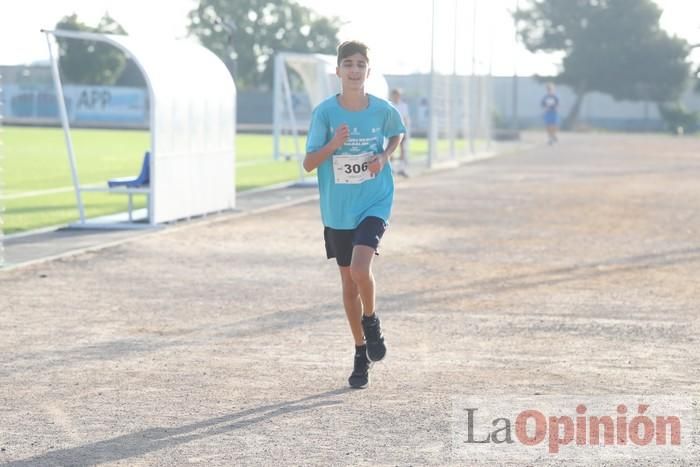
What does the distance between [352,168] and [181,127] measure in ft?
38.6

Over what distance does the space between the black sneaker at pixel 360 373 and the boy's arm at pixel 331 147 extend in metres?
1.10

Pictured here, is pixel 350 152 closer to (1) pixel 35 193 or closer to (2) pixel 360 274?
(2) pixel 360 274

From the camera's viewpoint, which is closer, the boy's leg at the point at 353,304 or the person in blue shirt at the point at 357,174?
the person in blue shirt at the point at 357,174

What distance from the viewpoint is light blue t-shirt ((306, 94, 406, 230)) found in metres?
9.02

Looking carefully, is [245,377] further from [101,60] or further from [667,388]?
[101,60]

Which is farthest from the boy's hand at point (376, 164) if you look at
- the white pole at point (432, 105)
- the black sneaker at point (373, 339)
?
the white pole at point (432, 105)

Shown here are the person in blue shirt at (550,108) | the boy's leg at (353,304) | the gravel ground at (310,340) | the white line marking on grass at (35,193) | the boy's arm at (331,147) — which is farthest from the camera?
the person in blue shirt at (550,108)

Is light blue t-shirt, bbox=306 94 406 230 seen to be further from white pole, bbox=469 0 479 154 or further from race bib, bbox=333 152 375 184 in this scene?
white pole, bbox=469 0 479 154

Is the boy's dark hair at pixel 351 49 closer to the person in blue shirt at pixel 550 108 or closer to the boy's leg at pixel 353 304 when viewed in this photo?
the boy's leg at pixel 353 304

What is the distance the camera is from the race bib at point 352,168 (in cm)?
896

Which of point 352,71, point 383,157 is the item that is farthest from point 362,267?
point 352,71

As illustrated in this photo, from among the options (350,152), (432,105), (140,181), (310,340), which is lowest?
(432,105)

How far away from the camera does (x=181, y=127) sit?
20516 millimetres

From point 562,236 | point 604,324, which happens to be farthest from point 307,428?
point 562,236
